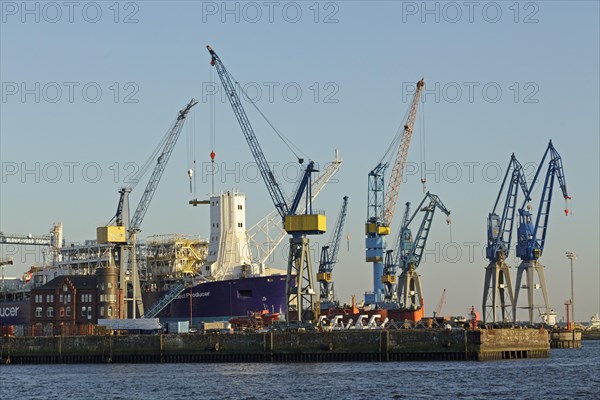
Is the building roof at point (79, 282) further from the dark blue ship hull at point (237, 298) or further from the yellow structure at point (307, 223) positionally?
the yellow structure at point (307, 223)

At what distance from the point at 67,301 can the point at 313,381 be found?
238 feet

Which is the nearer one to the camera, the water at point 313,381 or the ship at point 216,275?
the water at point 313,381

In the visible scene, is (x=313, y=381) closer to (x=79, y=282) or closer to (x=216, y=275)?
(x=79, y=282)

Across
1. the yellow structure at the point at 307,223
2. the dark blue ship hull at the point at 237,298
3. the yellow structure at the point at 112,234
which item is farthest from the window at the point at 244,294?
the yellow structure at the point at 307,223

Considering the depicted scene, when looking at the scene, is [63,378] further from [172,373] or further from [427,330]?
[427,330]

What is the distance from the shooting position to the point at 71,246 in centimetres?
18462

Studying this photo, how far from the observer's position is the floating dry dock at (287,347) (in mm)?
113812

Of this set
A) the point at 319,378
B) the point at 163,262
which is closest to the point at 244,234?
the point at 163,262

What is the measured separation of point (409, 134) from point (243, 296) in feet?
153

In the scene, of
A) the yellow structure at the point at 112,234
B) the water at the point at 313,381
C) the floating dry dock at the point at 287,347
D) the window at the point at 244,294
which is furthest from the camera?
the window at the point at 244,294

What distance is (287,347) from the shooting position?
A: 118000mm

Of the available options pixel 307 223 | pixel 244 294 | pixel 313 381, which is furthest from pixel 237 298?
pixel 313 381

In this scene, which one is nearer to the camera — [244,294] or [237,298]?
[237,298]

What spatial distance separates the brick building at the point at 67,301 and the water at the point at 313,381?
38.6 metres
